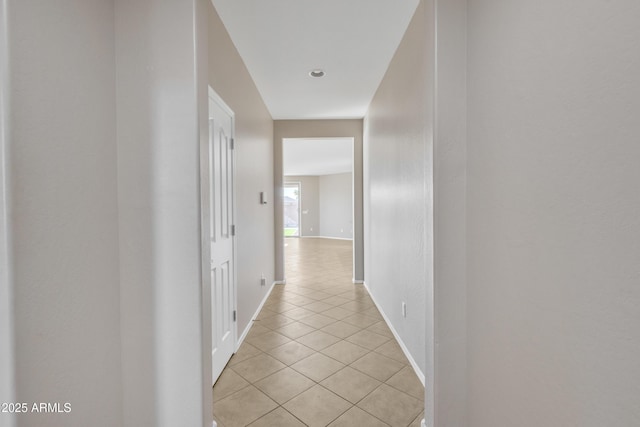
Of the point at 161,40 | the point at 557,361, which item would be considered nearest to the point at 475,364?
the point at 557,361

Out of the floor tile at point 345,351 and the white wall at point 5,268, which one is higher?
the white wall at point 5,268

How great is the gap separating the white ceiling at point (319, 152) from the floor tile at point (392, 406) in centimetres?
396

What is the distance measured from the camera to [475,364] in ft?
4.41

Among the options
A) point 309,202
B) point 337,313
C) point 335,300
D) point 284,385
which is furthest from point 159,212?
point 309,202

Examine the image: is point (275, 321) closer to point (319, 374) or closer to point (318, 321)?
point (318, 321)

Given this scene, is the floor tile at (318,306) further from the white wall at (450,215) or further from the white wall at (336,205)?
the white wall at (336,205)

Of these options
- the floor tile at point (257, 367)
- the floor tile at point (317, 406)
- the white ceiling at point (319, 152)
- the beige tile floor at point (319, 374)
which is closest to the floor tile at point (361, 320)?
the beige tile floor at point (319, 374)

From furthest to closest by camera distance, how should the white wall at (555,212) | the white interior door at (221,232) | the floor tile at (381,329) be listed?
the floor tile at (381,329) < the white interior door at (221,232) < the white wall at (555,212)

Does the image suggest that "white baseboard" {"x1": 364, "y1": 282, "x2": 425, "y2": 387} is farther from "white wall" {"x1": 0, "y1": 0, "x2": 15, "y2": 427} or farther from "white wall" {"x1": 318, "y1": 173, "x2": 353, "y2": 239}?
"white wall" {"x1": 318, "y1": 173, "x2": 353, "y2": 239}

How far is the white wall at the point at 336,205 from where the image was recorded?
11727 millimetres

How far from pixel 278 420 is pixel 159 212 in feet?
4.54

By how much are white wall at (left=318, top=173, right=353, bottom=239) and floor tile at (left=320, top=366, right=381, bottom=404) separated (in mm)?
9553

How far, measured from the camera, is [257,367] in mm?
2326

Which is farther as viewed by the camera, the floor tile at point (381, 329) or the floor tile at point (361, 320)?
the floor tile at point (361, 320)
